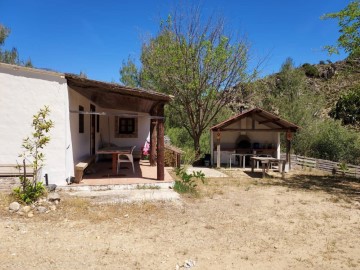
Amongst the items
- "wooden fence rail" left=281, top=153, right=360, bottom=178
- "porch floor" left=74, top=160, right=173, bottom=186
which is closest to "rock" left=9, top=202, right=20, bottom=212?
"porch floor" left=74, top=160, right=173, bottom=186

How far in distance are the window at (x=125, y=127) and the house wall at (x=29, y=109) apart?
6.65 m

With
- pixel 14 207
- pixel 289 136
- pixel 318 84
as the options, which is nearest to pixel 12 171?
pixel 14 207

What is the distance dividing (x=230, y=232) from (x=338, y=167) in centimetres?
1192

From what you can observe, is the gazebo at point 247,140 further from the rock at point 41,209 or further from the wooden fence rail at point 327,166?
the rock at point 41,209

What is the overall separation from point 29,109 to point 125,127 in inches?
285

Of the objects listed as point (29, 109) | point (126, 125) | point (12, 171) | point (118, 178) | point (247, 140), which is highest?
point (29, 109)

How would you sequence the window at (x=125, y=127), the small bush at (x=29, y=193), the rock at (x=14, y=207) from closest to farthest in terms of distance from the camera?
the rock at (x=14, y=207)
the small bush at (x=29, y=193)
the window at (x=125, y=127)

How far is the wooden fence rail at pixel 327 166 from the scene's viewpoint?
13641 mm

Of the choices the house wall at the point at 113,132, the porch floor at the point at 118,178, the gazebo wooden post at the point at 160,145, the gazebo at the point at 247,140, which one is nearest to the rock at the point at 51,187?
the porch floor at the point at 118,178

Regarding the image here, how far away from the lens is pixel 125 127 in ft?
47.0

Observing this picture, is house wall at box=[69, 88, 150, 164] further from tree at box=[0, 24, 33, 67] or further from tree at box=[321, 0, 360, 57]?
tree at box=[0, 24, 33, 67]

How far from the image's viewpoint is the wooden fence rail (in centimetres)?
1364

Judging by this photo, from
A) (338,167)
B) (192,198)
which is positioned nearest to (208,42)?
(338,167)

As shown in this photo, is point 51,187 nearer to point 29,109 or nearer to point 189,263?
point 29,109
